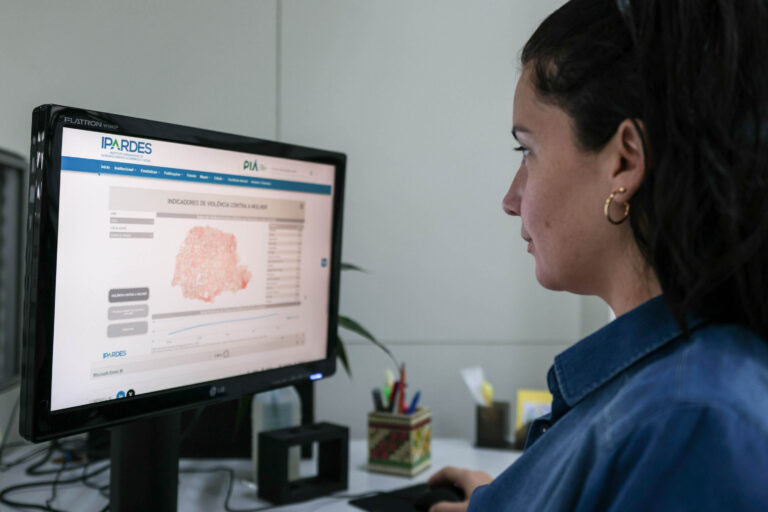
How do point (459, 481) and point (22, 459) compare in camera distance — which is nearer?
point (459, 481)

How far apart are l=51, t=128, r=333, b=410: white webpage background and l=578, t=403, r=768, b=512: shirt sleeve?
58 centimetres

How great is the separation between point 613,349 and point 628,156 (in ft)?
0.57

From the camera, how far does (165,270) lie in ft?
2.68

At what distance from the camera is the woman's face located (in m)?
0.59

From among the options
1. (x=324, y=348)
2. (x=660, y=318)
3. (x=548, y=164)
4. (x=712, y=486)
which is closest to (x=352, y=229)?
(x=324, y=348)

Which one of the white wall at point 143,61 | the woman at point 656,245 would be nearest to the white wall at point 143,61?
the white wall at point 143,61

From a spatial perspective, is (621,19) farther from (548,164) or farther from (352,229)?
(352,229)

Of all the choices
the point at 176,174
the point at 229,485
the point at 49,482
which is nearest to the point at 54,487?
the point at 49,482

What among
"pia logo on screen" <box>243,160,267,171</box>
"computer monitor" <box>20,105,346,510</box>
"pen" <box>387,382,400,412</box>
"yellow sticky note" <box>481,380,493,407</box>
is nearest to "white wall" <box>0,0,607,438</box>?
"yellow sticky note" <box>481,380,493,407</box>

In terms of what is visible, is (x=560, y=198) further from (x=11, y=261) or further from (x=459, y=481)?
(x=11, y=261)

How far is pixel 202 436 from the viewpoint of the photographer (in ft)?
3.97

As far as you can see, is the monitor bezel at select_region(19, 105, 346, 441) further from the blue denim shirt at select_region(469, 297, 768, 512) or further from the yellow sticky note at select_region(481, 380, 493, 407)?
the yellow sticky note at select_region(481, 380, 493, 407)

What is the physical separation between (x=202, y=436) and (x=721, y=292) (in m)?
0.98

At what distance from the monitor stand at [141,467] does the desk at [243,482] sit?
16cm
